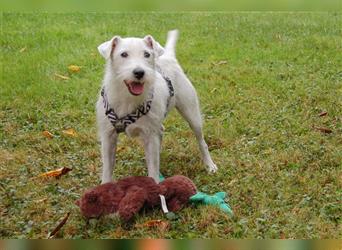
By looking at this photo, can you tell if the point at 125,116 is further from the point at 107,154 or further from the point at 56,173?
the point at 56,173

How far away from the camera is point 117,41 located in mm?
4344

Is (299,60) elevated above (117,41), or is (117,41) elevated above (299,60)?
(117,41)

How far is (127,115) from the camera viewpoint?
454cm

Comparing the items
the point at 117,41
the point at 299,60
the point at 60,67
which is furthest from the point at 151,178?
the point at 299,60

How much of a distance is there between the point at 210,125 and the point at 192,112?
3.85ft

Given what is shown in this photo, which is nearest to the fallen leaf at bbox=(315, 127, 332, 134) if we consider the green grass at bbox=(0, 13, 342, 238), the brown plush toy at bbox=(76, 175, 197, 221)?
the green grass at bbox=(0, 13, 342, 238)

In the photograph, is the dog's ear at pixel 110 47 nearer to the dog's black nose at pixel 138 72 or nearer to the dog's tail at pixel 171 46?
the dog's black nose at pixel 138 72

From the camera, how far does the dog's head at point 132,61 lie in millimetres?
4203

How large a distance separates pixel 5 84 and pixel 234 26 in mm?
4488

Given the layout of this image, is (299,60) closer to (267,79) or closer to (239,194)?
(267,79)

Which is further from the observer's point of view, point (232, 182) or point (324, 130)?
point (324, 130)

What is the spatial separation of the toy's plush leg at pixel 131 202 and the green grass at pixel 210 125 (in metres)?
0.09

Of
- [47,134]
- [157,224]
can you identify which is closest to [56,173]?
[47,134]

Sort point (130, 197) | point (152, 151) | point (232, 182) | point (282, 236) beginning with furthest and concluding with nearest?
point (232, 182), point (152, 151), point (130, 197), point (282, 236)
